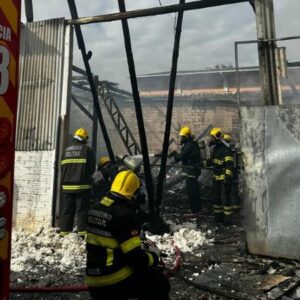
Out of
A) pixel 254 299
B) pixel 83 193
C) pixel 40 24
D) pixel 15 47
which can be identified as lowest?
pixel 254 299

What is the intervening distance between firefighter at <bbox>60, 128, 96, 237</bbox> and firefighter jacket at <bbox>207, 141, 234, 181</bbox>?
2.90m

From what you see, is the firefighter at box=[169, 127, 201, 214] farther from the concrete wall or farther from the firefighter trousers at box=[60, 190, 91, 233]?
the concrete wall

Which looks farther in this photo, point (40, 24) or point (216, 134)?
point (216, 134)

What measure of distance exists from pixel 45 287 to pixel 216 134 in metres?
5.16

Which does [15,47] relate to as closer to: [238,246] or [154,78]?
[238,246]

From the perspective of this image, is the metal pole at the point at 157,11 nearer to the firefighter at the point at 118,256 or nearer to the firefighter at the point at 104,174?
the firefighter at the point at 104,174

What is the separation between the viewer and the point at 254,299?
3.84m

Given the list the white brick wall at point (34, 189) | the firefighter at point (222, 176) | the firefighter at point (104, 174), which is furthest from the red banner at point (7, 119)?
the firefighter at point (222, 176)

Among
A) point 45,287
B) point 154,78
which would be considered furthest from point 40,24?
point 154,78

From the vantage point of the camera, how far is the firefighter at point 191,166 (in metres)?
8.46

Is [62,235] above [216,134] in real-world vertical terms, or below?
below

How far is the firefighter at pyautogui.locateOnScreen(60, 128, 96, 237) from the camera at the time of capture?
634 centimetres

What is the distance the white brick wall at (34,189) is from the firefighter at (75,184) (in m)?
0.37

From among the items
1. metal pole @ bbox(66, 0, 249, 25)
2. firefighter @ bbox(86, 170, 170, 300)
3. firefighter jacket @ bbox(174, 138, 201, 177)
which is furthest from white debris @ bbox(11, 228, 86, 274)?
metal pole @ bbox(66, 0, 249, 25)
